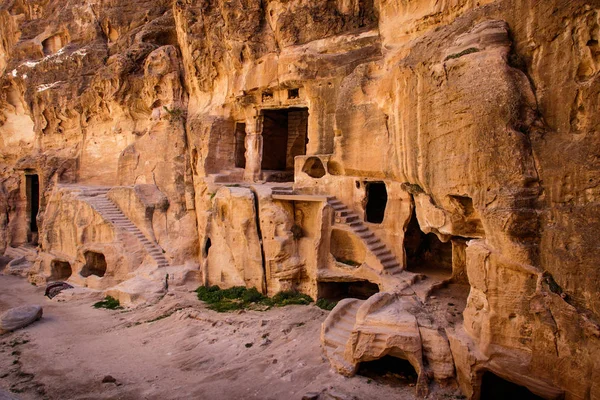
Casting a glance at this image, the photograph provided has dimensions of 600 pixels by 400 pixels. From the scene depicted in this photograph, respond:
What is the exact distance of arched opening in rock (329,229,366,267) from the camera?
11.9 metres

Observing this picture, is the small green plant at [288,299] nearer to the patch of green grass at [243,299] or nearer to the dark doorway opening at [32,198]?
the patch of green grass at [243,299]

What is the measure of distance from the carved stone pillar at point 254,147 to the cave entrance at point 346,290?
554 cm

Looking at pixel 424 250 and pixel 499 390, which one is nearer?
pixel 499 390

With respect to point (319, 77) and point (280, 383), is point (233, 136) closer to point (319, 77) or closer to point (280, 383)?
point (319, 77)

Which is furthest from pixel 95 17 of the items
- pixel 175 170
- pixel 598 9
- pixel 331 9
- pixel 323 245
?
pixel 598 9

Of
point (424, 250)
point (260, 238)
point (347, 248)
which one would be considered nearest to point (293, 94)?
point (260, 238)

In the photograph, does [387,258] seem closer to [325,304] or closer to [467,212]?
[325,304]

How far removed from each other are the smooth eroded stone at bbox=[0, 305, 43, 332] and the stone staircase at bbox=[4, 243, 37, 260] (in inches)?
344

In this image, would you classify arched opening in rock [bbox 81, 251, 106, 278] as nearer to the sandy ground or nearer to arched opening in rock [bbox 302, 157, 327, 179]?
the sandy ground

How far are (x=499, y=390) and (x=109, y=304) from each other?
11255mm

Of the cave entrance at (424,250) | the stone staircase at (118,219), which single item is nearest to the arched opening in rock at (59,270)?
the stone staircase at (118,219)

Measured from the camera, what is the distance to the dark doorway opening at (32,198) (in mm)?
21734

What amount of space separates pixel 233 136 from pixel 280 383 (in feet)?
35.3

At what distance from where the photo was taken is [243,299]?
12562mm
